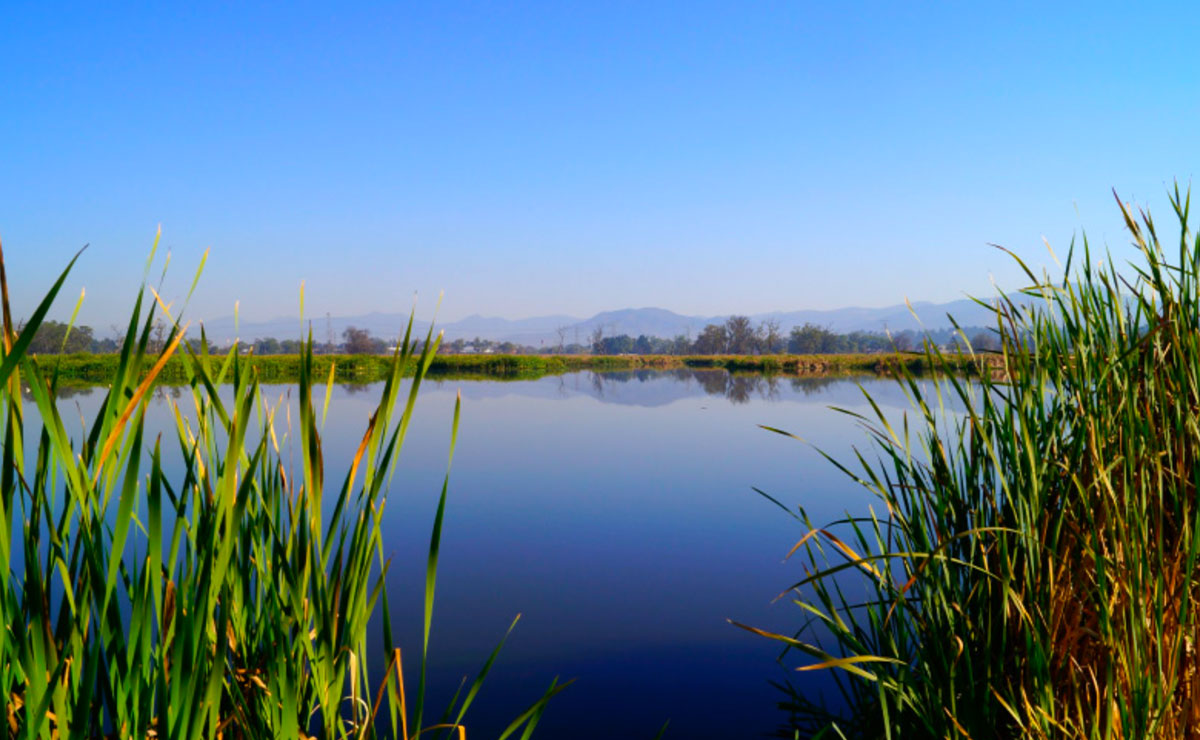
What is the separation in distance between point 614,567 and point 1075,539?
11.8 ft

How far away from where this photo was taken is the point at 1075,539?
1472 millimetres

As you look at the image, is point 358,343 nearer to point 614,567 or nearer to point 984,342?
point 984,342

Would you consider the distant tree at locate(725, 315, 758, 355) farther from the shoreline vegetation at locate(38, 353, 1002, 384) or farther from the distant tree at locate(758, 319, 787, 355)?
the shoreline vegetation at locate(38, 353, 1002, 384)

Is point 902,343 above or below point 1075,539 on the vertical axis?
above

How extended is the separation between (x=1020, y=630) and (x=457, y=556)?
4.05 metres

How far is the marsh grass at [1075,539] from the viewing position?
1321 millimetres

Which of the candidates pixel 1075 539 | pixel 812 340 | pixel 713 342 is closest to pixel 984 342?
pixel 812 340

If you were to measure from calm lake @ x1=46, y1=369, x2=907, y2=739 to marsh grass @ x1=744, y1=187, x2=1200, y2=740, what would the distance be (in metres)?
1.37

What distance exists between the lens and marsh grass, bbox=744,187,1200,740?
52.0 inches

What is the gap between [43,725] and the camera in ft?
2.96

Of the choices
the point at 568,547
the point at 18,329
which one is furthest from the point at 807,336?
the point at 18,329

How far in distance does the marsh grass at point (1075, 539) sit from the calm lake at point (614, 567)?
53.8 inches

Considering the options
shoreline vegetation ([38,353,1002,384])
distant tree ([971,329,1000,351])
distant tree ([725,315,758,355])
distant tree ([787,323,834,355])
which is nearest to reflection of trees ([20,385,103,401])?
shoreline vegetation ([38,353,1002,384])

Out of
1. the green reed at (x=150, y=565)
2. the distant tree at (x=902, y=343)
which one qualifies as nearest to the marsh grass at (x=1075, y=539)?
the distant tree at (x=902, y=343)
